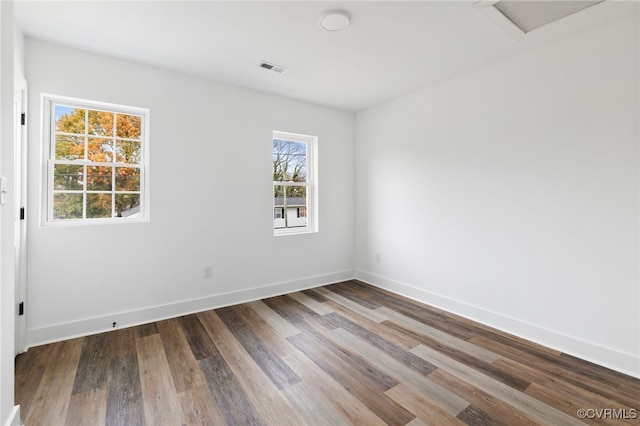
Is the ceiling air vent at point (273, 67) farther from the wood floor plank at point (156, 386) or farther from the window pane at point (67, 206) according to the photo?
the wood floor plank at point (156, 386)

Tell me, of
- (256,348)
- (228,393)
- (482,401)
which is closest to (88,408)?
(228,393)

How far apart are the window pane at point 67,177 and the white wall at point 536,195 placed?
11.8 feet

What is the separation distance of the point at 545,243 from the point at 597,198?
0.52 meters

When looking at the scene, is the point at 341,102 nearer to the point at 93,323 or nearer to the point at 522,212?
the point at 522,212

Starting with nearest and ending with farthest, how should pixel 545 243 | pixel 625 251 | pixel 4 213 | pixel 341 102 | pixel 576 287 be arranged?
pixel 4 213, pixel 625 251, pixel 576 287, pixel 545 243, pixel 341 102

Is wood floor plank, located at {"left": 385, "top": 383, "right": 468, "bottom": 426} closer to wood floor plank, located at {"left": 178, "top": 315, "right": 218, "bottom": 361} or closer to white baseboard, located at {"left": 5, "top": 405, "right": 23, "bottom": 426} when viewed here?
wood floor plank, located at {"left": 178, "top": 315, "right": 218, "bottom": 361}

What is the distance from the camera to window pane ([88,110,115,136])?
281cm

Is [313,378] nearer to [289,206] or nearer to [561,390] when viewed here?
[561,390]

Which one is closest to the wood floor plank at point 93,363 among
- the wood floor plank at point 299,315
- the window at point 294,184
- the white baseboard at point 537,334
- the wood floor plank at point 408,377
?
the wood floor plank at point 299,315

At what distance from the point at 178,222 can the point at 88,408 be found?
5.79 ft

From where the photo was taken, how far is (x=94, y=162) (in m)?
2.79

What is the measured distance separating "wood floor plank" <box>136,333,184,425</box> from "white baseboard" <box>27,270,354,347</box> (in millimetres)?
372

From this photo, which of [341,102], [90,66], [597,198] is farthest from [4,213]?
[597,198]

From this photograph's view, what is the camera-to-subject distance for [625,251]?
220 centimetres
